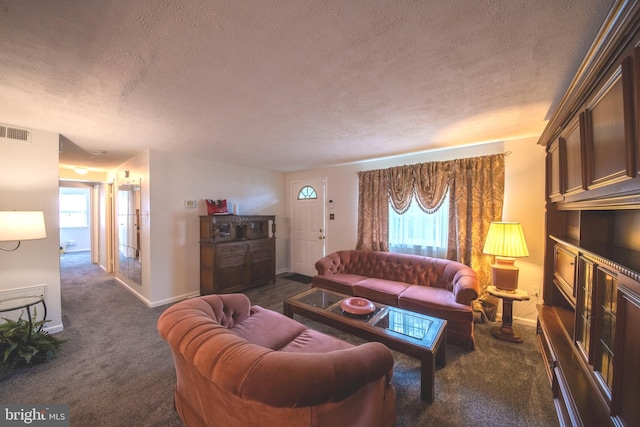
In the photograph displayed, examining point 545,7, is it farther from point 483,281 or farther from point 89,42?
point 483,281

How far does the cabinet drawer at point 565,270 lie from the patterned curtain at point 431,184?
4.62 feet

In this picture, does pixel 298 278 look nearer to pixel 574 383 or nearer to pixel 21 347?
pixel 21 347

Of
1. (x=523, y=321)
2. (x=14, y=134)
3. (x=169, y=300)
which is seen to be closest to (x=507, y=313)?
(x=523, y=321)

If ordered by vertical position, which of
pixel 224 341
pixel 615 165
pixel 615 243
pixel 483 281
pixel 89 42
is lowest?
pixel 483 281

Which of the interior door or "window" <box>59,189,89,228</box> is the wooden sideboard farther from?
"window" <box>59,189,89,228</box>

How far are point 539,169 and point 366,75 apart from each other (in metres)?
2.70

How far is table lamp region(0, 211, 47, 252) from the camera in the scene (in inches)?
81.0

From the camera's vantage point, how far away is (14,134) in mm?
2465

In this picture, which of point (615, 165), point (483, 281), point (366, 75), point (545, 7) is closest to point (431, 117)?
point (366, 75)

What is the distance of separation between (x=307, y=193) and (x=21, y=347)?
424 cm

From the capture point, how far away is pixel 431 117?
231 centimetres

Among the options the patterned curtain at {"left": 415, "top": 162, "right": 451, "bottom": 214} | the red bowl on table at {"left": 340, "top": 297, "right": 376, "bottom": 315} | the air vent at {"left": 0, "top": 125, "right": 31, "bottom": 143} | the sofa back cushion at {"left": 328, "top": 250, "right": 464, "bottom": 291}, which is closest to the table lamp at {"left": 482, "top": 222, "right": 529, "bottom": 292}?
the sofa back cushion at {"left": 328, "top": 250, "right": 464, "bottom": 291}

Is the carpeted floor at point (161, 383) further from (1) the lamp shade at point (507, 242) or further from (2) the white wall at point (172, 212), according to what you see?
(1) the lamp shade at point (507, 242)

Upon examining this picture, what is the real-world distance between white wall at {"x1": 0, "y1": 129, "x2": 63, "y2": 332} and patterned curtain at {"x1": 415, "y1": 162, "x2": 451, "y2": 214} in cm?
463
